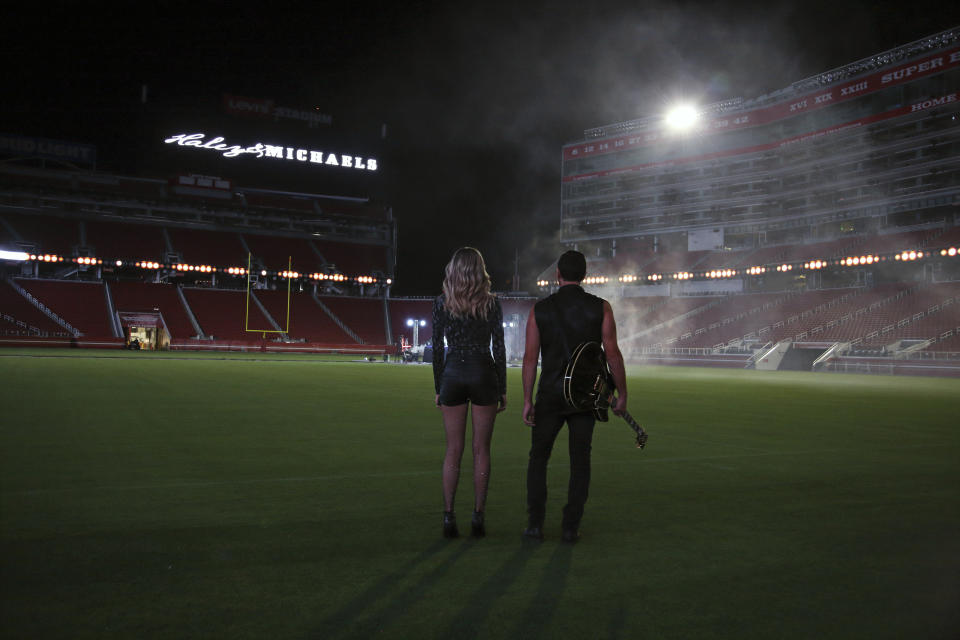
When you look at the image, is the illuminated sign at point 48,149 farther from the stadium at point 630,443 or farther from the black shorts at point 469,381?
the black shorts at point 469,381

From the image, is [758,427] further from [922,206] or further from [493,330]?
[922,206]

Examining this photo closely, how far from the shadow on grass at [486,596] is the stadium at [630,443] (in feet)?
0.06

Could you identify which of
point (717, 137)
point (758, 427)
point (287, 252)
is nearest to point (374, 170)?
point (287, 252)

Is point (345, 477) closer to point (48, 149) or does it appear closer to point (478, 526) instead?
point (478, 526)

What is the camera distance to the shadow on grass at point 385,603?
313 cm

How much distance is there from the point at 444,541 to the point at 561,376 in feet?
4.15

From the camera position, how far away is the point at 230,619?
3211mm

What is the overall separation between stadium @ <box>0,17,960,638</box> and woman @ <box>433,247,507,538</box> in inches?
20.0

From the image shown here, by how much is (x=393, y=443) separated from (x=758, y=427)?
586 centimetres

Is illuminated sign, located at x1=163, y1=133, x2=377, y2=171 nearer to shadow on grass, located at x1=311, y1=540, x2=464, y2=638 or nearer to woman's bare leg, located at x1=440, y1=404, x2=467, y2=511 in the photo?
woman's bare leg, located at x1=440, y1=404, x2=467, y2=511

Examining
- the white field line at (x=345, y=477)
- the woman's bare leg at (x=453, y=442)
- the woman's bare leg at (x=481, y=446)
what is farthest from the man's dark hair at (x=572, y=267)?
the white field line at (x=345, y=477)

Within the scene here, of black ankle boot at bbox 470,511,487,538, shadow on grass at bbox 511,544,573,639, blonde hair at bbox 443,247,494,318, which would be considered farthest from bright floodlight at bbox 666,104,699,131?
shadow on grass at bbox 511,544,573,639

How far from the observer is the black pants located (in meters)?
4.65

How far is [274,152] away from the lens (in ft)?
217
